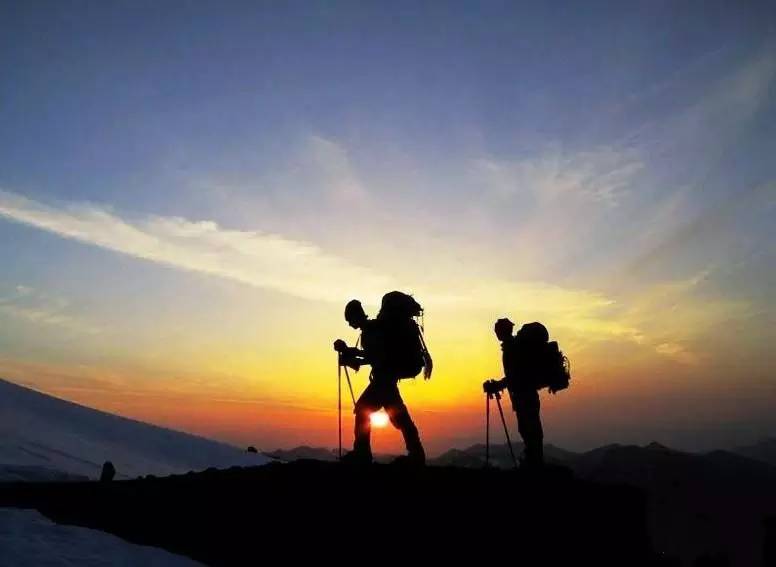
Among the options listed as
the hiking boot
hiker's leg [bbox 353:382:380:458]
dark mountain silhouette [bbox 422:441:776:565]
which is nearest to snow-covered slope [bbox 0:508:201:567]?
the hiking boot

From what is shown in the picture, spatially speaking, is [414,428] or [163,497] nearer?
[163,497]

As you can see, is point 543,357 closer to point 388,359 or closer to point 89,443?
point 388,359

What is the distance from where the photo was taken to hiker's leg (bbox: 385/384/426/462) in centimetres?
869

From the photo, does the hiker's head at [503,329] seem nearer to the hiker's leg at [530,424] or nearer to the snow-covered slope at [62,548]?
the hiker's leg at [530,424]

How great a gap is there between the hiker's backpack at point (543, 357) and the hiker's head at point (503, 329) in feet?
0.52

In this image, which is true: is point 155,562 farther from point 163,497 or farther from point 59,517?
point 59,517

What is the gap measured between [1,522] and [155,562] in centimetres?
210

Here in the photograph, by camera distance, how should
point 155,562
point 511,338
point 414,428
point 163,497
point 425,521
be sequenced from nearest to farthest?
point 425,521
point 155,562
point 163,497
point 414,428
point 511,338

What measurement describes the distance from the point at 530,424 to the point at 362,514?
372 centimetres

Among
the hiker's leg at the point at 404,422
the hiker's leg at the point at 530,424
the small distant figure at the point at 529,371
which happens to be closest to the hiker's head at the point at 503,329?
the small distant figure at the point at 529,371

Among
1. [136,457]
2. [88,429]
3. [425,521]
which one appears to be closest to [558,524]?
[425,521]

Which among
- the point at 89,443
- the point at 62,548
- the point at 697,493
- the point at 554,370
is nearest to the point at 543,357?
the point at 554,370

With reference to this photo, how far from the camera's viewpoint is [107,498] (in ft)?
27.7

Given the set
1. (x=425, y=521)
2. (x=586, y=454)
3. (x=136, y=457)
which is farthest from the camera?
(x=586, y=454)
